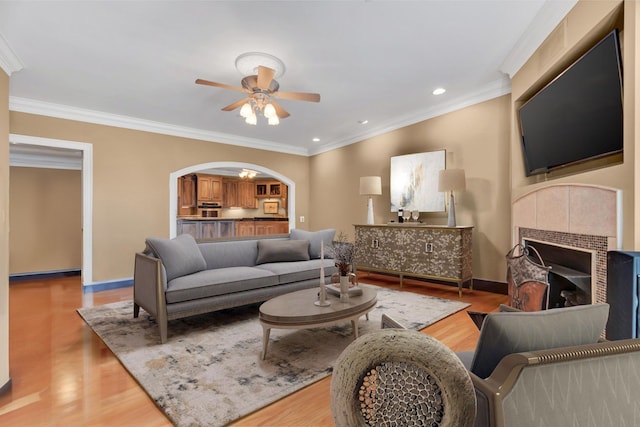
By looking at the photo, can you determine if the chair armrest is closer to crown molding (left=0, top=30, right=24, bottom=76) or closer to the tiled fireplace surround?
crown molding (left=0, top=30, right=24, bottom=76)

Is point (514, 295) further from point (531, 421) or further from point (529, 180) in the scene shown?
point (531, 421)

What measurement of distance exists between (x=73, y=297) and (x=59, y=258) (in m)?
2.52

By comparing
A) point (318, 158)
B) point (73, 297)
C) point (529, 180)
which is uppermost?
point (318, 158)

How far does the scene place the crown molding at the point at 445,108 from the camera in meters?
3.85

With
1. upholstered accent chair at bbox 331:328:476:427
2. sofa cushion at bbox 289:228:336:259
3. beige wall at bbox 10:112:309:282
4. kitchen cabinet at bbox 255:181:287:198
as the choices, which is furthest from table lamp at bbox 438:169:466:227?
kitchen cabinet at bbox 255:181:287:198

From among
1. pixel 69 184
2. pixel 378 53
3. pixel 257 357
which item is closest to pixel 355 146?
pixel 378 53

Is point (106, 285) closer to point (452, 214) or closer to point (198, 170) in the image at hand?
point (198, 170)

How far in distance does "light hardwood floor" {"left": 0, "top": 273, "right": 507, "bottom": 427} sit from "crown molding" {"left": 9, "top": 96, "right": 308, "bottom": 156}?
2.73 meters

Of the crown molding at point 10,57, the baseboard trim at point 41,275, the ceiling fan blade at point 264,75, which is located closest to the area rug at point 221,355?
the ceiling fan blade at point 264,75

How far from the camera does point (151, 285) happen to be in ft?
8.93

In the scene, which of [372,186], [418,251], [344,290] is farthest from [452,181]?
[344,290]

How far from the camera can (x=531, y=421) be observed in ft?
2.75

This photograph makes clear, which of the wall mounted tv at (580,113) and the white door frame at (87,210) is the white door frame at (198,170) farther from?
the wall mounted tv at (580,113)

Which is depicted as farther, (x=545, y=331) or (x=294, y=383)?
(x=294, y=383)
